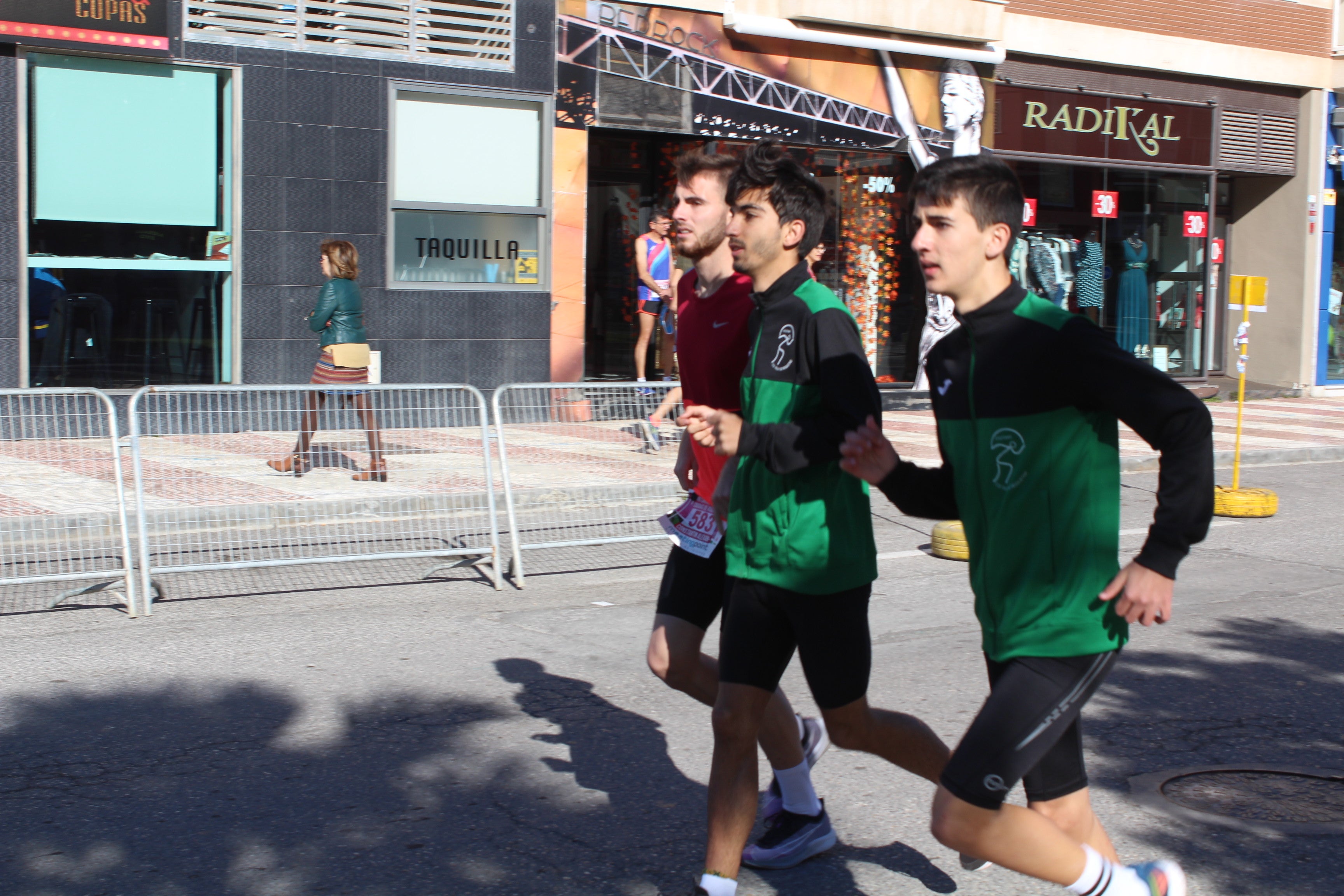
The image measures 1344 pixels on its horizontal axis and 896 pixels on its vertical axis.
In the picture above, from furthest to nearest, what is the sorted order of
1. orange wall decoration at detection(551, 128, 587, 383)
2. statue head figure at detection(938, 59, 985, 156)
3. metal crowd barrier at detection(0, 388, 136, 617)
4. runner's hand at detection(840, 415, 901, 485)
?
statue head figure at detection(938, 59, 985, 156)
orange wall decoration at detection(551, 128, 587, 383)
metal crowd barrier at detection(0, 388, 136, 617)
runner's hand at detection(840, 415, 901, 485)

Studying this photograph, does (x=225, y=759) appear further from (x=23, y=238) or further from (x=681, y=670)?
(x=23, y=238)

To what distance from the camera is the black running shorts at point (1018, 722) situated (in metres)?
2.86

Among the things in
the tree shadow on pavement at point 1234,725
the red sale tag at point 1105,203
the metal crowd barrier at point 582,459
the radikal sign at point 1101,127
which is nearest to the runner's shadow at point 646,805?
the tree shadow on pavement at point 1234,725

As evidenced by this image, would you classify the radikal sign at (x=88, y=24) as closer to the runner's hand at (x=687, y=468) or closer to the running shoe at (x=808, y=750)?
the runner's hand at (x=687, y=468)

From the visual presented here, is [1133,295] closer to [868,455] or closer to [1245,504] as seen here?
[1245,504]

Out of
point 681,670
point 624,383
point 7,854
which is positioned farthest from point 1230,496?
point 7,854

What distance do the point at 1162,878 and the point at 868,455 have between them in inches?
43.1

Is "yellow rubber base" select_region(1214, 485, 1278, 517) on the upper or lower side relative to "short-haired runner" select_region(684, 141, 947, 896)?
lower

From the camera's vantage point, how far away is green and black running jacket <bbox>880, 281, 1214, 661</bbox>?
9.18ft

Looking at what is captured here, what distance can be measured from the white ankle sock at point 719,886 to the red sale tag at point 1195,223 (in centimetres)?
1913

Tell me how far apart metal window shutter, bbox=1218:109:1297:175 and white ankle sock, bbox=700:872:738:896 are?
19.2 meters

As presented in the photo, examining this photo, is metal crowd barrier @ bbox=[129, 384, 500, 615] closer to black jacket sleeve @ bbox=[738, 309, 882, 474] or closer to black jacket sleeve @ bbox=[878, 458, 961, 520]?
black jacket sleeve @ bbox=[738, 309, 882, 474]

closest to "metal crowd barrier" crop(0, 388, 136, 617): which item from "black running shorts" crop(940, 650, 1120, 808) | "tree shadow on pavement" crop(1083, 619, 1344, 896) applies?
"tree shadow on pavement" crop(1083, 619, 1344, 896)

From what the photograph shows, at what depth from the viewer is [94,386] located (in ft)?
42.7
